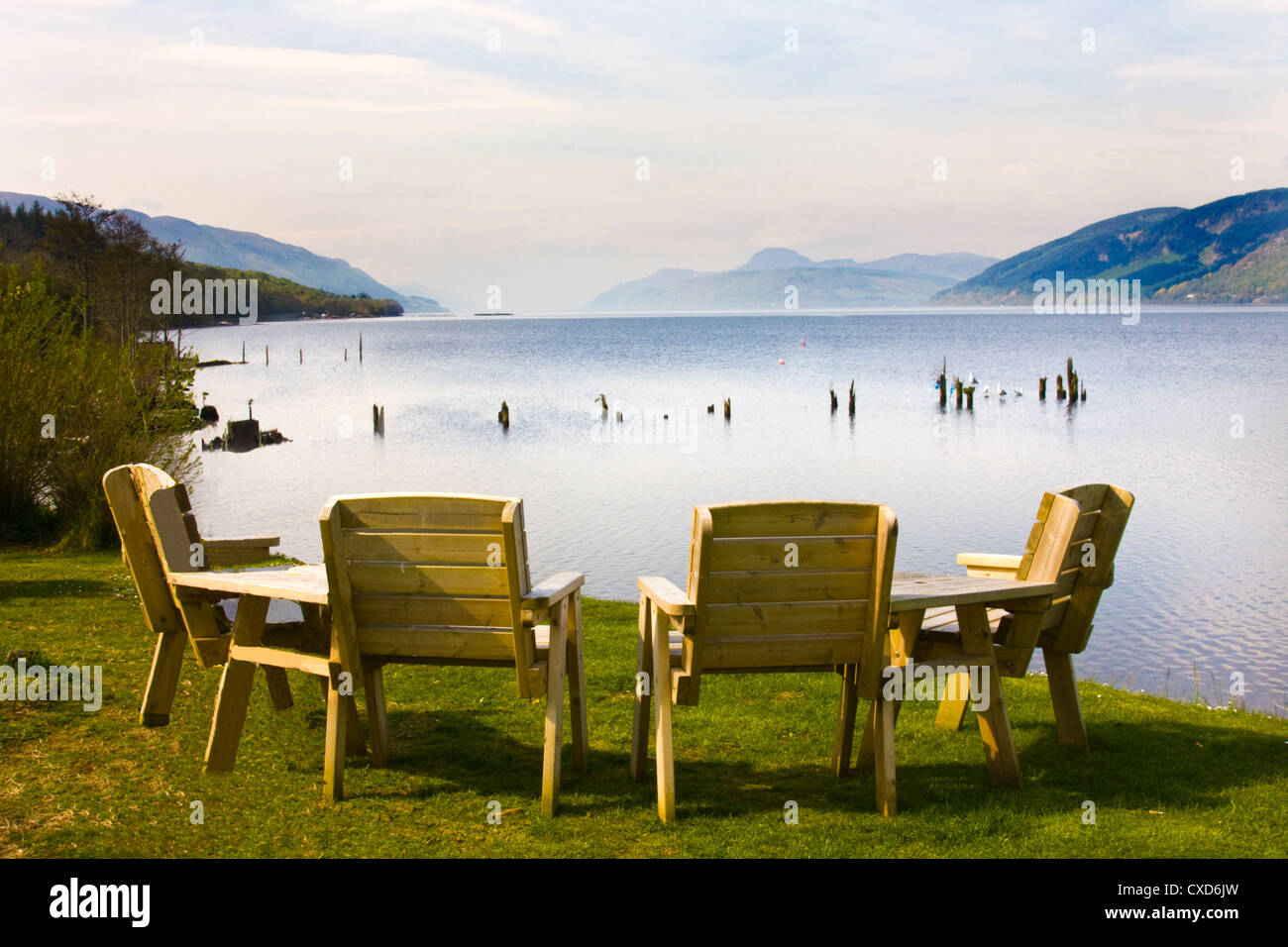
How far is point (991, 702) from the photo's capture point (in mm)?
5613

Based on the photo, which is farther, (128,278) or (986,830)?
(128,278)

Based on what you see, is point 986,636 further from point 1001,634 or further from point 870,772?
point 870,772

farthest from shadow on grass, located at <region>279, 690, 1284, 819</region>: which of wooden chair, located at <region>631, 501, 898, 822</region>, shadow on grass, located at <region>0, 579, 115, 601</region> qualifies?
shadow on grass, located at <region>0, 579, 115, 601</region>

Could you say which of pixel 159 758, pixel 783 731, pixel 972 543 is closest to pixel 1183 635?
pixel 972 543

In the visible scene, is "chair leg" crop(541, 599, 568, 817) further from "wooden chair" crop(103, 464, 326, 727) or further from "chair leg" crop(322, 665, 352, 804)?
"wooden chair" crop(103, 464, 326, 727)

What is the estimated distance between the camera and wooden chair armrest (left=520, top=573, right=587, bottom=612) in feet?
16.7

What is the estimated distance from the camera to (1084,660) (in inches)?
466

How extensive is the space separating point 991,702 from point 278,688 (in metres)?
3.92

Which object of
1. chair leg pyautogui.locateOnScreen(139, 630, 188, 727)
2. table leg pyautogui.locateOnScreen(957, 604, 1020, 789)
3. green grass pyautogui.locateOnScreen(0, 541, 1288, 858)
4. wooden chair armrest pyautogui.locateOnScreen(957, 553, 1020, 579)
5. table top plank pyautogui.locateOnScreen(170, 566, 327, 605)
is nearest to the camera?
green grass pyautogui.locateOnScreen(0, 541, 1288, 858)

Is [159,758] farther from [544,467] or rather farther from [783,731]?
[544,467]

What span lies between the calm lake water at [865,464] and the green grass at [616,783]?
189 inches

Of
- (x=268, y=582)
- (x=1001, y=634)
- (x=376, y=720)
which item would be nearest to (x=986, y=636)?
(x=1001, y=634)

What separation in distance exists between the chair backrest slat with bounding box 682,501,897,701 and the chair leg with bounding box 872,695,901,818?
11.0 inches

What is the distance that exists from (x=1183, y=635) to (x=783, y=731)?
8.12m
